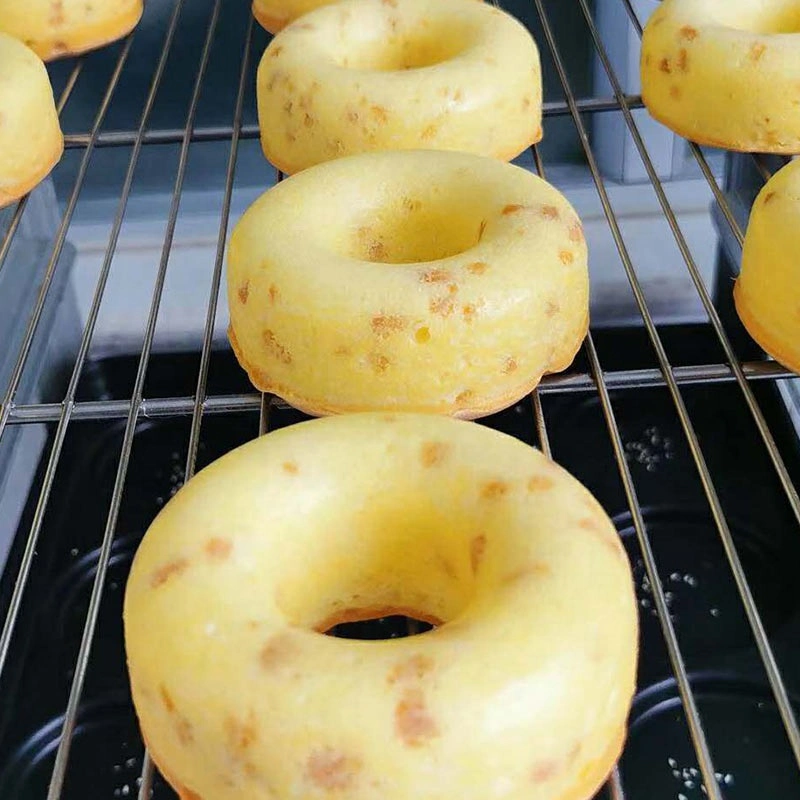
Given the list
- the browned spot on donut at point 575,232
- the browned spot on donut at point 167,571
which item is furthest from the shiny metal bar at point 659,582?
the browned spot on donut at point 167,571

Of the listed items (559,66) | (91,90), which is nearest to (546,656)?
(559,66)

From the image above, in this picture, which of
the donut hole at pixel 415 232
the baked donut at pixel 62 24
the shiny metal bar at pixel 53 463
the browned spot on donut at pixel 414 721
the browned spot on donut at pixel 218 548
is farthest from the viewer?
the baked donut at pixel 62 24

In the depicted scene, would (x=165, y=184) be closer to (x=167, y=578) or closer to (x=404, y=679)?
(x=167, y=578)

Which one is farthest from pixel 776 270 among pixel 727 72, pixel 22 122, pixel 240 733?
pixel 22 122

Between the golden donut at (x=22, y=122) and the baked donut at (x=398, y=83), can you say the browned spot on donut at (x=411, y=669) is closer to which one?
the baked donut at (x=398, y=83)

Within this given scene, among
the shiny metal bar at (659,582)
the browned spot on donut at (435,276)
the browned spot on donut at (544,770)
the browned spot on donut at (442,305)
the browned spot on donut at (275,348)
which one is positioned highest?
the browned spot on donut at (435,276)

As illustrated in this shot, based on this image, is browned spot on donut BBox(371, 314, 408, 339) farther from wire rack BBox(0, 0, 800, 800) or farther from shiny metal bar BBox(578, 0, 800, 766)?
shiny metal bar BBox(578, 0, 800, 766)
